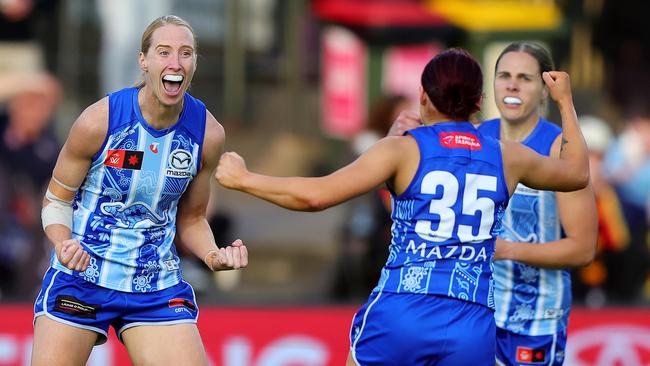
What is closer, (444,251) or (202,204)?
(444,251)

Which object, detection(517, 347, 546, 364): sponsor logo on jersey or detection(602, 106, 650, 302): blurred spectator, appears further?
detection(602, 106, 650, 302): blurred spectator

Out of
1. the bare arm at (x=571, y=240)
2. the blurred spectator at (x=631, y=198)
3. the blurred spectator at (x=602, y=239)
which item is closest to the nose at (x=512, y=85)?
the bare arm at (x=571, y=240)

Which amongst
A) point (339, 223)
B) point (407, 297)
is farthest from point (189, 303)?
point (339, 223)

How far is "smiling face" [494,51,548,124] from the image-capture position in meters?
5.68

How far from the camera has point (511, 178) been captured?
4727 mm

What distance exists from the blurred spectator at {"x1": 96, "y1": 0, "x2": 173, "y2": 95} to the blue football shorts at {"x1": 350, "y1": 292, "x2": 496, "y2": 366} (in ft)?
20.5

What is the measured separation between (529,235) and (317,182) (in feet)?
4.91

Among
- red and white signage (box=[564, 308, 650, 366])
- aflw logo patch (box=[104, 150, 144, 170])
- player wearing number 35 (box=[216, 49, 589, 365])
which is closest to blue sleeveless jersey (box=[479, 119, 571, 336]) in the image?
player wearing number 35 (box=[216, 49, 589, 365])

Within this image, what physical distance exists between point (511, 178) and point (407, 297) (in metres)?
0.61

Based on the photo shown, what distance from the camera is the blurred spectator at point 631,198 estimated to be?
955 cm

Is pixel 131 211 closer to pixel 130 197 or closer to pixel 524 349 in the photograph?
pixel 130 197

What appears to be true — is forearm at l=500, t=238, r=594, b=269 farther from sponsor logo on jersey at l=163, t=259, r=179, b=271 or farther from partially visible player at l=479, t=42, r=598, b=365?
sponsor logo on jersey at l=163, t=259, r=179, b=271

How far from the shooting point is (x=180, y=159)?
17.0 feet

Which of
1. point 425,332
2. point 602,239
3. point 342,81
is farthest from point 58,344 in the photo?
point 342,81
